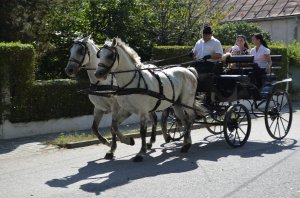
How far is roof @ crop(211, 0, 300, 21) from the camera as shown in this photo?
2773cm

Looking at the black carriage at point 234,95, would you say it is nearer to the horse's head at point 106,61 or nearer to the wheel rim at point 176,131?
the wheel rim at point 176,131

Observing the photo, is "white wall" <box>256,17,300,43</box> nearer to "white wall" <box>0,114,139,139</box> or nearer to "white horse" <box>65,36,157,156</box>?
"white wall" <box>0,114,139,139</box>

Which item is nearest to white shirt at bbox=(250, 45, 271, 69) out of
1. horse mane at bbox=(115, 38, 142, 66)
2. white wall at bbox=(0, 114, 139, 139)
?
horse mane at bbox=(115, 38, 142, 66)

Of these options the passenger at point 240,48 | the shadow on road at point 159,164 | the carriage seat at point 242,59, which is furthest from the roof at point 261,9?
the shadow on road at point 159,164

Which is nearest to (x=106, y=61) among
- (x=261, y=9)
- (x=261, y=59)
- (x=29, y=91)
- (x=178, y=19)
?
(x=29, y=91)

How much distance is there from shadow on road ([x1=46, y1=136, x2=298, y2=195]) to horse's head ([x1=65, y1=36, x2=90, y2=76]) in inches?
71.2

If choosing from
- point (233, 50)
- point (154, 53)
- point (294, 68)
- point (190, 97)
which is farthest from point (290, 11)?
point (190, 97)

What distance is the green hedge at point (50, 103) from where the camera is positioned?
40.2 ft

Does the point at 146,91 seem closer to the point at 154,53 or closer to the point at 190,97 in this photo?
the point at 190,97

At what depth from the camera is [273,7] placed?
28594 mm

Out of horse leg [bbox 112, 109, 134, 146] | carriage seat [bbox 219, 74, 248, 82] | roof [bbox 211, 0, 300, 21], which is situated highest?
roof [bbox 211, 0, 300, 21]

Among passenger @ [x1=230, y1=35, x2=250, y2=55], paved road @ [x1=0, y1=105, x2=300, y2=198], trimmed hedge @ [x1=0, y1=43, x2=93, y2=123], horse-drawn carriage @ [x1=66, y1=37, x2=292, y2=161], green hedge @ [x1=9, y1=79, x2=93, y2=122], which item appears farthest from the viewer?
passenger @ [x1=230, y1=35, x2=250, y2=55]

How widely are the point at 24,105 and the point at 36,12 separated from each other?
3.10 meters

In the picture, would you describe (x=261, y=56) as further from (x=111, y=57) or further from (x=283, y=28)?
(x=283, y=28)
